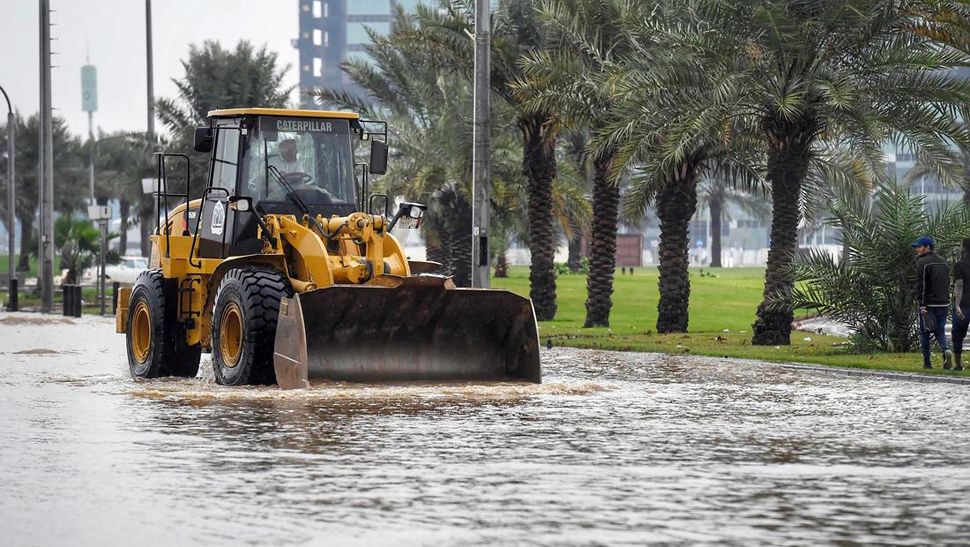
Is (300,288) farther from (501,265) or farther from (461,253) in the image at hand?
(501,265)

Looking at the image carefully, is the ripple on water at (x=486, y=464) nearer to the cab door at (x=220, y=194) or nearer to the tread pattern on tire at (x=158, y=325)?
the tread pattern on tire at (x=158, y=325)

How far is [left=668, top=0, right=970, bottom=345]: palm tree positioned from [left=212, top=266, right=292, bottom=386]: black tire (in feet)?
33.5

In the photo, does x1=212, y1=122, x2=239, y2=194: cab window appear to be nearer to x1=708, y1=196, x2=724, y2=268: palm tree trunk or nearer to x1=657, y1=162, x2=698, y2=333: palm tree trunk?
x1=657, y1=162, x2=698, y2=333: palm tree trunk

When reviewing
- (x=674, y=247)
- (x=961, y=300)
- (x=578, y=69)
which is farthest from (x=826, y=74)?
(x=674, y=247)

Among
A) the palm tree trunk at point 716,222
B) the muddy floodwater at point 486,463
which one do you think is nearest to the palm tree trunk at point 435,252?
the muddy floodwater at point 486,463

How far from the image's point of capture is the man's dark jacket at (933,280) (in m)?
22.5

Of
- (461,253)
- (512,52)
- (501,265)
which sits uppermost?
(512,52)

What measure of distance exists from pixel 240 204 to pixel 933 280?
850cm

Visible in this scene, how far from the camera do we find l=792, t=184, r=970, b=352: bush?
2644cm

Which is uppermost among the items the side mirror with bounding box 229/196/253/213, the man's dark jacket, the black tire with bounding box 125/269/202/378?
the side mirror with bounding box 229/196/253/213

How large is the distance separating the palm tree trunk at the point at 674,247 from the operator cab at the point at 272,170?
13.9 meters

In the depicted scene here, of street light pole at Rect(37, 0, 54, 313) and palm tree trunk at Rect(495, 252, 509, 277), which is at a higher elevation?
street light pole at Rect(37, 0, 54, 313)

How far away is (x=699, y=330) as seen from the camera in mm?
36656

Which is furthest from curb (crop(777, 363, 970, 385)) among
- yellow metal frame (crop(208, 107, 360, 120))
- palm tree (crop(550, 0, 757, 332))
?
yellow metal frame (crop(208, 107, 360, 120))
